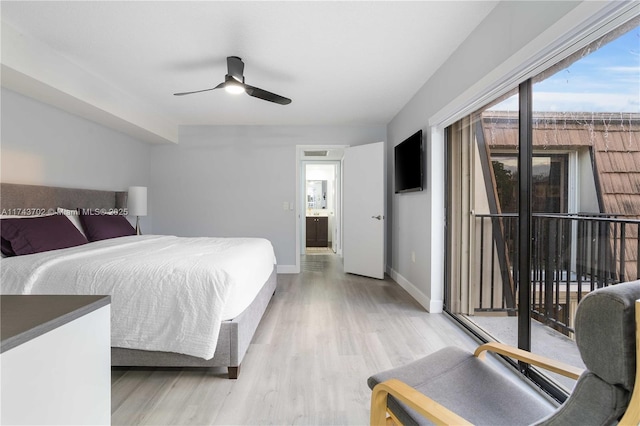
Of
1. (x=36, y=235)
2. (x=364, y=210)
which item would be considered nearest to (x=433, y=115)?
(x=364, y=210)

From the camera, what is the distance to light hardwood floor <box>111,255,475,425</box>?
1540mm

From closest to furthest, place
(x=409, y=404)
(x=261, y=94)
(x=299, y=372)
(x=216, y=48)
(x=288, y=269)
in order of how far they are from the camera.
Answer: (x=409, y=404) < (x=299, y=372) < (x=216, y=48) < (x=261, y=94) < (x=288, y=269)

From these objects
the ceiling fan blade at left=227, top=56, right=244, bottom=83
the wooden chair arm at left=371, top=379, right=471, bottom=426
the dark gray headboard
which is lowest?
the wooden chair arm at left=371, top=379, right=471, bottom=426

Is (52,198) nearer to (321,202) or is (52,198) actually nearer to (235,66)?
(235,66)

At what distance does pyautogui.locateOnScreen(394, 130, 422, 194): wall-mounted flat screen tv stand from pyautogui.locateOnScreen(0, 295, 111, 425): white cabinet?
9.85ft

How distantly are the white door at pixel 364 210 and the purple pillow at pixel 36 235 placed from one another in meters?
3.37

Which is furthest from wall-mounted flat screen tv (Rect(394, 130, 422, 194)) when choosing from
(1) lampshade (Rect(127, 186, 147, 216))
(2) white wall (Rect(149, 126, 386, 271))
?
(1) lampshade (Rect(127, 186, 147, 216))

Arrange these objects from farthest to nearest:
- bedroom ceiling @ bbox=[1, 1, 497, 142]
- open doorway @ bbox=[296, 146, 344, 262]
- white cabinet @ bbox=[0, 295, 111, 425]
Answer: open doorway @ bbox=[296, 146, 344, 262]
bedroom ceiling @ bbox=[1, 1, 497, 142]
white cabinet @ bbox=[0, 295, 111, 425]

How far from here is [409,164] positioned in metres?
3.53

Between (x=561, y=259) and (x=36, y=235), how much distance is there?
3871 mm

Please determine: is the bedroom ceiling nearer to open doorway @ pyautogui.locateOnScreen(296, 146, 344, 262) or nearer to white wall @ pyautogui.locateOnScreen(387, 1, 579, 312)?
white wall @ pyautogui.locateOnScreen(387, 1, 579, 312)

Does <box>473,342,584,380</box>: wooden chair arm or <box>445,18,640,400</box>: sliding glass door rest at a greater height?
<box>445,18,640,400</box>: sliding glass door

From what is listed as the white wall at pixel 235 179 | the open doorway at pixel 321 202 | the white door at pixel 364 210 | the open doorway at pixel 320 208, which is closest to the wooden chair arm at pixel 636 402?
the white door at pixel 364 210

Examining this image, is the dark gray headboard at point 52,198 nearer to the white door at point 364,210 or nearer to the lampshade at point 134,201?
the lampshade at point 134,201
